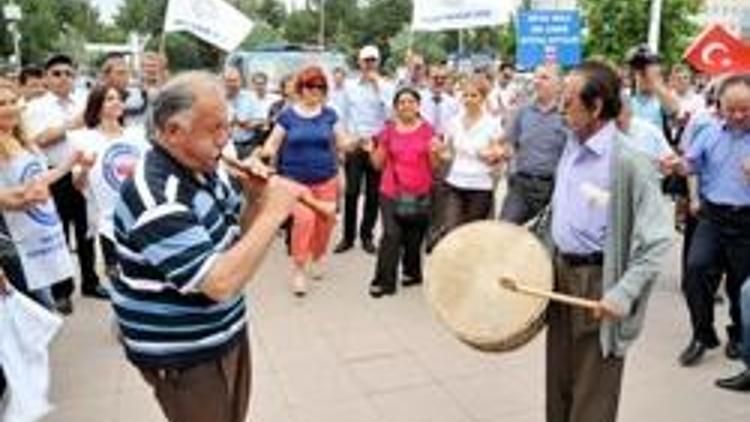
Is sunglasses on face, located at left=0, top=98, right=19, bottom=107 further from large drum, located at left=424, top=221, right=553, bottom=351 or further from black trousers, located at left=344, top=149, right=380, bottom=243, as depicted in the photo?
black trousers, located at left=344, top=149, right=380, bottom=243

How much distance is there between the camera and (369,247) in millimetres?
10055

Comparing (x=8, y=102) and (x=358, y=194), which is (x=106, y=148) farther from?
(x=358, y=194)

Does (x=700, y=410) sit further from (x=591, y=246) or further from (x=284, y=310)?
(x=284, y=310)

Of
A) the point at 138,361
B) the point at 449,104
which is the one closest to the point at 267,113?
the point at 449,104

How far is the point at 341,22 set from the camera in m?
58.8

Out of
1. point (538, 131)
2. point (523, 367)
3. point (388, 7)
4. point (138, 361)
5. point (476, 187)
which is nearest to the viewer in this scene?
point (138, 361)

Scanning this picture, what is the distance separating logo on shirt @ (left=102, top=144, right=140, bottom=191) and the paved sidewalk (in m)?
1.14

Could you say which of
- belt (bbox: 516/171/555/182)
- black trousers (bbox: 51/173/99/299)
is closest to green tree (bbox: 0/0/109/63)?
black trousers (bbox: 51/173/99/299)

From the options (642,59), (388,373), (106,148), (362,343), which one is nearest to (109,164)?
(106,148)

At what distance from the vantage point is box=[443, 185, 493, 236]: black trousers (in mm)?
8328

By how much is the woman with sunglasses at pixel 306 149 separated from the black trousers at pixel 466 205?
93 centimetres

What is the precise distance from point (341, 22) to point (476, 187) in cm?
5161

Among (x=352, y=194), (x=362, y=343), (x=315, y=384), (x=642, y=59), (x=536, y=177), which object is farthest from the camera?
(x=352, y=194)

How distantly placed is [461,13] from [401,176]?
14.8 feet
